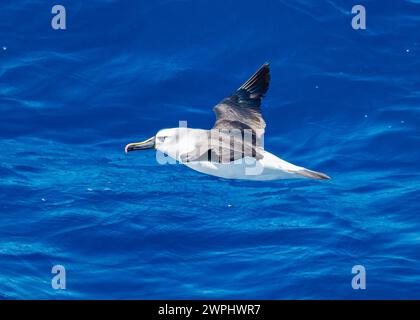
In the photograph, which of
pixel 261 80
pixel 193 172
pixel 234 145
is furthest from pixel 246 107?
pixel 193 172

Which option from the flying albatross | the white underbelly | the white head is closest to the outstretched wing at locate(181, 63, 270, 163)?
the flying albatross

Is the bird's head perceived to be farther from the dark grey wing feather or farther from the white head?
the dark grey wing feather

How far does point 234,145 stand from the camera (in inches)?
698

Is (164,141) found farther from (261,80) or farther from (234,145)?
(261,80)

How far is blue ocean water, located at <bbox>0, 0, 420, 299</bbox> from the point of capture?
65.1 feet

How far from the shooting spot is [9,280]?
1947cm

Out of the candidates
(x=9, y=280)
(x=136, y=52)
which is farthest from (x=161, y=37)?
(x=9, y=280)

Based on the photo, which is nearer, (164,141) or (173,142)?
(173,142)

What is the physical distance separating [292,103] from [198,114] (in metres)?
1.90

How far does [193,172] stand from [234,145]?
14.8 feet

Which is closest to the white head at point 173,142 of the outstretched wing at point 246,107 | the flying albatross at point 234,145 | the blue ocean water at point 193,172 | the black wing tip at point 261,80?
the flying albatross at point 234,145

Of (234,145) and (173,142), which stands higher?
(173,142)

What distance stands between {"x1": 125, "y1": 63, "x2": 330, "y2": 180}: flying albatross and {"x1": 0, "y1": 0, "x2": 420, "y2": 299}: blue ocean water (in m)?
2.50
